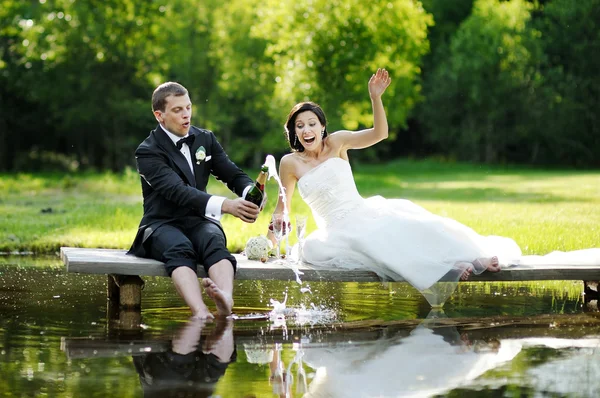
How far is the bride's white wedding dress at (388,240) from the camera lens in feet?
24.0

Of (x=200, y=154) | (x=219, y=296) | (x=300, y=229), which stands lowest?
(x=219, y=296)

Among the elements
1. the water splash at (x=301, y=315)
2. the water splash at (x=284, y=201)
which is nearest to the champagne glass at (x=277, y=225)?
the water splash at (x=284, y=201)

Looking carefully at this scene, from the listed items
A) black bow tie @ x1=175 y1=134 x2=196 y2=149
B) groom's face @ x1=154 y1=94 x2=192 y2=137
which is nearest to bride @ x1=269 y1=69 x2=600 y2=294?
black bow tie @ x1=175 y1=134 x2=196 y2=149

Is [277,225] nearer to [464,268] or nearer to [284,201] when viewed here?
[284,201]

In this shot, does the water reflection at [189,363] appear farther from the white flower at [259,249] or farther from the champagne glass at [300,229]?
the champagne glass at [300,229]

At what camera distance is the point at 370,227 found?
7.67 metres

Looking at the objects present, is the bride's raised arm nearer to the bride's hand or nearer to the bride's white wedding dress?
the bride's hand

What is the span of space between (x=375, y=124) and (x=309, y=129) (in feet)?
1.72

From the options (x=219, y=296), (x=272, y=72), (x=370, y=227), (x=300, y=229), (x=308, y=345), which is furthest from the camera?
(x=272, y=72)

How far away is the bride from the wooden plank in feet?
0.36

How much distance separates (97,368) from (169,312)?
81.4 inches

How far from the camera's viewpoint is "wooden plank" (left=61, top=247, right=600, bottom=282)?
23.5ft

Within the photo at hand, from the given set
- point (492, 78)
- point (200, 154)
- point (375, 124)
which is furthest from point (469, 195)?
point (492, 78)

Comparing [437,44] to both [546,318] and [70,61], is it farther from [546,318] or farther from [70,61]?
[546,318]
